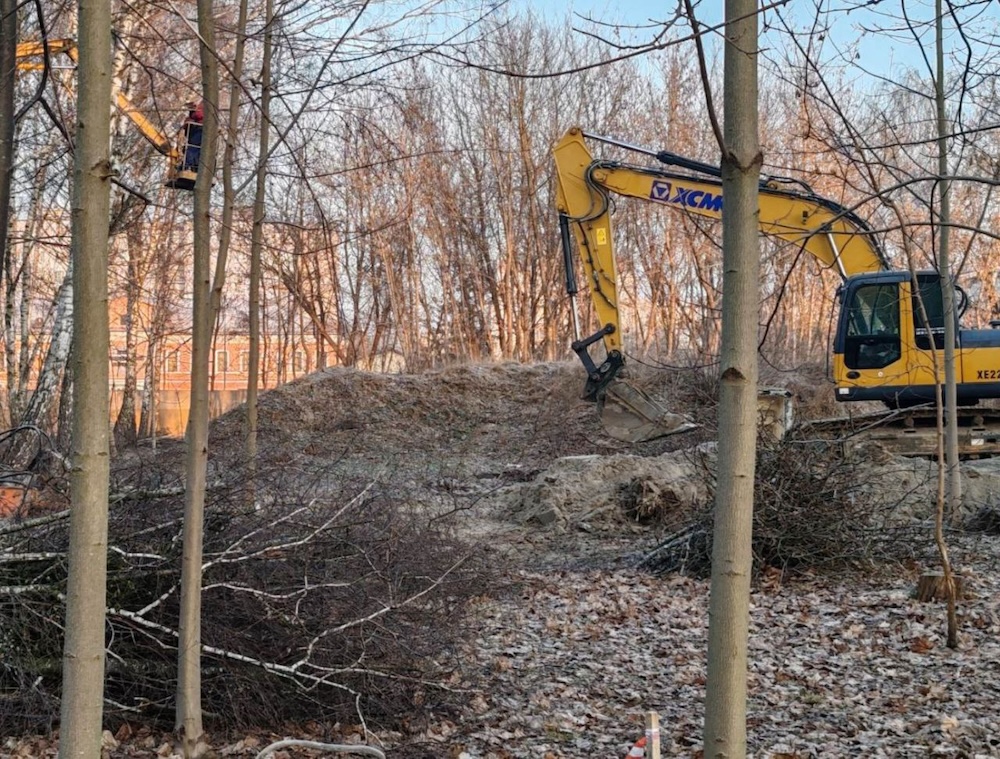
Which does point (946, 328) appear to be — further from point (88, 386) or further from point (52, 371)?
point (52, 371)

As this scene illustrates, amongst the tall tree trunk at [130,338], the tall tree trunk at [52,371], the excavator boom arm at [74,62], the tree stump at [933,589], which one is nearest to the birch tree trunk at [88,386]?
the excavator boom arm at [74,62]

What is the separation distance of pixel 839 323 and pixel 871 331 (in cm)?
52

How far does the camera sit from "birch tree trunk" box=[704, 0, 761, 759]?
2793mm

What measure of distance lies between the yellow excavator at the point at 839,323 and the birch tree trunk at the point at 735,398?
10.4 meters

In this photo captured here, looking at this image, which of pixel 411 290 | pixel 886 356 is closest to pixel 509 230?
pixel 411 290

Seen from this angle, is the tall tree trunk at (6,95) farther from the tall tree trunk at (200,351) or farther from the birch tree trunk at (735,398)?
the birch tree trunk at (735,398)

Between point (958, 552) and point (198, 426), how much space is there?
7.60m

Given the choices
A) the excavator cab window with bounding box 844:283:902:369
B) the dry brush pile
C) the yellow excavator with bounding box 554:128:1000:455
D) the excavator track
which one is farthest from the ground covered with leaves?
the excavator cab window with bounding box 844:283:902:369

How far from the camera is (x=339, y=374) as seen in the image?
76.0ft

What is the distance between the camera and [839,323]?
14.0 m

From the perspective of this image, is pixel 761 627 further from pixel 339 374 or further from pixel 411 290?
pixel 411 290

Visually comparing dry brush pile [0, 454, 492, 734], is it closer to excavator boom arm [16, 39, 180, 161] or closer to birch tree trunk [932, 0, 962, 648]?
excavator boom arm [16, 39, 180, 161]

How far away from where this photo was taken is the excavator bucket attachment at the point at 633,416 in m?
13.7

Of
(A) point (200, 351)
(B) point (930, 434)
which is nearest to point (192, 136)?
(A) point (200, 351)
